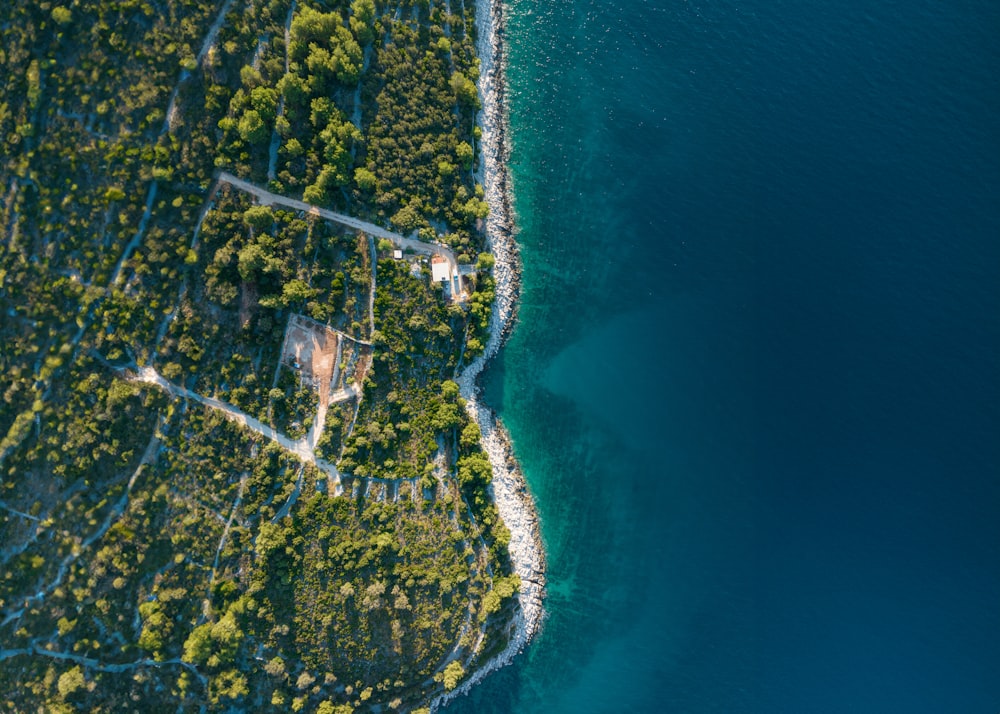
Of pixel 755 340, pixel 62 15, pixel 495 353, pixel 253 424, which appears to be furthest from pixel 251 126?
pixel 755 340

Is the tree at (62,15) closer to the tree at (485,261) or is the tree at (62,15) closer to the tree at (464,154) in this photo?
the tree at (464,154)

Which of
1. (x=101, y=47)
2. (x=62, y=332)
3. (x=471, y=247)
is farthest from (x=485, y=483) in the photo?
(x=101, y=47)

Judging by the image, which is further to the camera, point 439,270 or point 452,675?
point 439,270

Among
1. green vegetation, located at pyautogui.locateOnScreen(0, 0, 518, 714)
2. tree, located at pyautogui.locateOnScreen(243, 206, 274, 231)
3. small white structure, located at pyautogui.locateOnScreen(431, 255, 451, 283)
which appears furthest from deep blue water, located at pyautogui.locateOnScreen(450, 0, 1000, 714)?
tree, located at pyautogui.locateOnScreen(243, 206, 274, 231)

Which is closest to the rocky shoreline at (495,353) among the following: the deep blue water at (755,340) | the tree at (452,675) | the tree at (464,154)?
the deep blue water at (755,340)

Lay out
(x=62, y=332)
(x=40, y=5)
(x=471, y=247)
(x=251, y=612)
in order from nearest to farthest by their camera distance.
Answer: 1. (x=40, y=5)
2. (x=62, y=332)
3. (x=251, y=612)
4. (x=471, y=247)

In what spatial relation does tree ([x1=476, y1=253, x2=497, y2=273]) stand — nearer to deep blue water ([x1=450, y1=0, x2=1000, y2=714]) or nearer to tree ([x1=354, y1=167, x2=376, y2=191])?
deep blue water ([x1=450, y1=0, x2=1000, y2=714])

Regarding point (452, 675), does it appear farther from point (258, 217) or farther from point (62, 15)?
point (62, 15)

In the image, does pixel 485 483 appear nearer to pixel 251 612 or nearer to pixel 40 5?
pixel 251 612

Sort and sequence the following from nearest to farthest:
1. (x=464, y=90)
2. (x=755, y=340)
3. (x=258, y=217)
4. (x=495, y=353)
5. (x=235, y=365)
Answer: (x=258, y=217) → (x=235, y=365) → (x=464, y=90) → (x=495, y=353) → (x=755, y=340)
